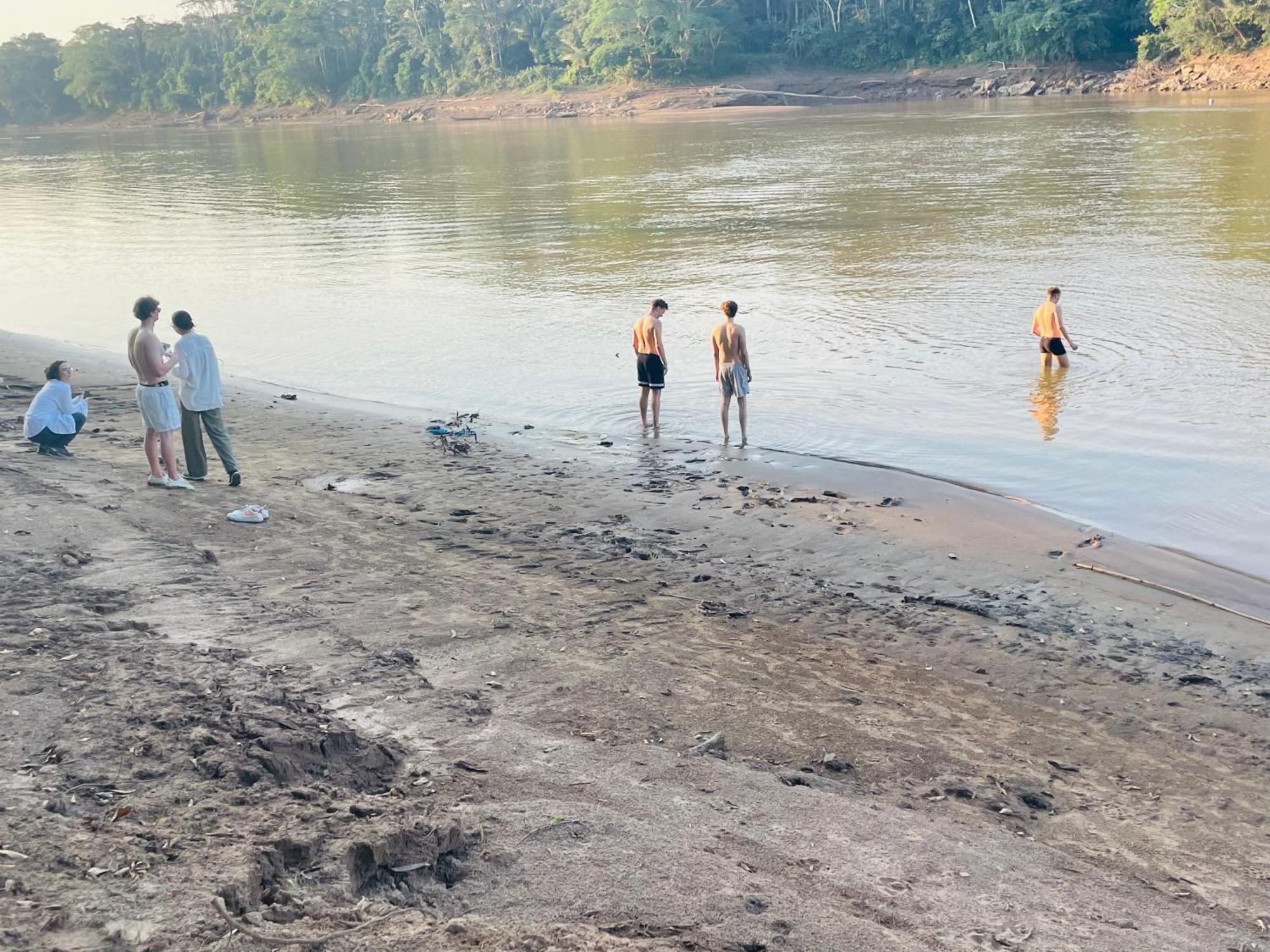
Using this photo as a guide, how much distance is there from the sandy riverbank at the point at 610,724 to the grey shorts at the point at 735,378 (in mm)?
2095

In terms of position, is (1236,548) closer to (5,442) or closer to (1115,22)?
(5,442)

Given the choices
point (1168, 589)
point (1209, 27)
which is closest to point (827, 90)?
point (1209, 27)

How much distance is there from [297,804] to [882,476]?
26.5 feet

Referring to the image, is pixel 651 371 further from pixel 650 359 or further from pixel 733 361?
pixel 733 361

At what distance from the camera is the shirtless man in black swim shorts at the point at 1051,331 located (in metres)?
15.1

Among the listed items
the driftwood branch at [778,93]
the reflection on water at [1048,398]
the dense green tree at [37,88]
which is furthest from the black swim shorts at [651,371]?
the dense green tree at [37,88]

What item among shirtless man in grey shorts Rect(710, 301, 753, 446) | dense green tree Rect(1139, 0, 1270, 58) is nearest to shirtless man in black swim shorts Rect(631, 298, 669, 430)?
shirtless man in grey shorts Rect(710, 301, 753, 446)

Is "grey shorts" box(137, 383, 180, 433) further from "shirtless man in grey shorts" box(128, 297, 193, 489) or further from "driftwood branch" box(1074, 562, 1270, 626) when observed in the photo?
"driftwood branch" box(1074, 562, 1270, 626)

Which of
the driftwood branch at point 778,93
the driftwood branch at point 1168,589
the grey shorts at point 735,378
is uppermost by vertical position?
the driftwood branch at point 778,93

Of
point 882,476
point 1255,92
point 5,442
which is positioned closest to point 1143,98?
point 1255,92

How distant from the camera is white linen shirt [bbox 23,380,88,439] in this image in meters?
10.7

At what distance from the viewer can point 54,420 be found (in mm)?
10727

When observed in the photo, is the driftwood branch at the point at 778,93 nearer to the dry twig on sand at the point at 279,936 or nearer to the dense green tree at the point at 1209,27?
the dense green tree at the point at 1209,27

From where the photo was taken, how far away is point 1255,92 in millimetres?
61781
